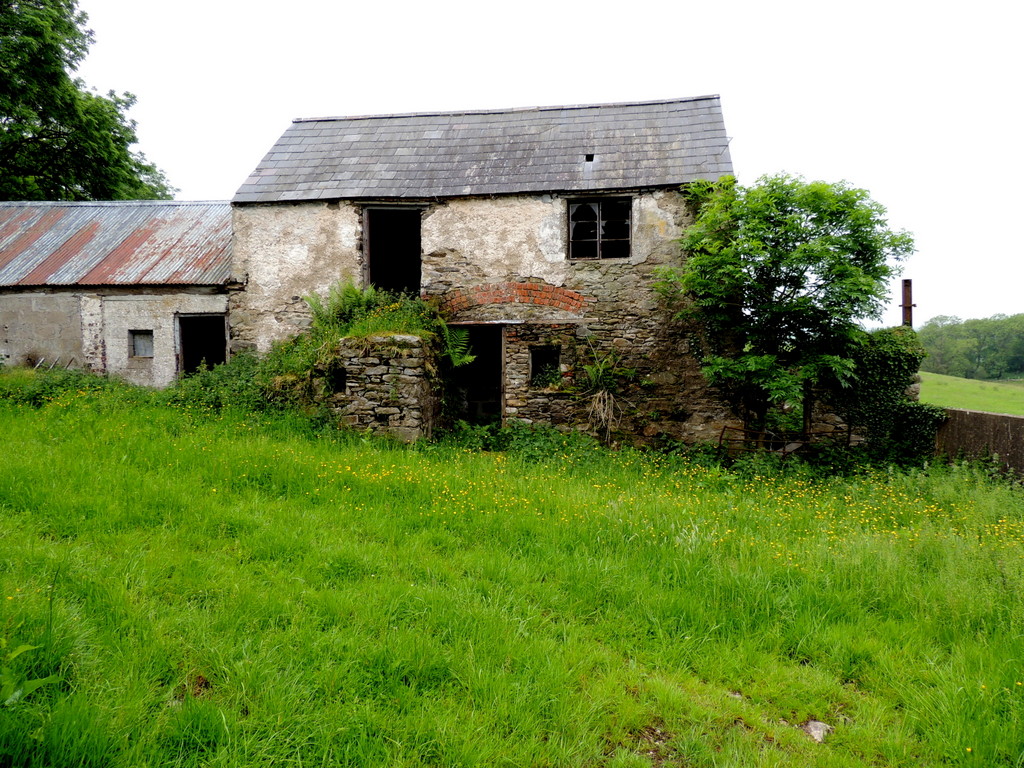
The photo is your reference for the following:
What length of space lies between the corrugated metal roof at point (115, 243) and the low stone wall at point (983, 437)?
551 inches

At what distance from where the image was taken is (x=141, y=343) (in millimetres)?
11562

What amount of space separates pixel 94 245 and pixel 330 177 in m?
6.52

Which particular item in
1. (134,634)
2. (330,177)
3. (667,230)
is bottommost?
(134,634)

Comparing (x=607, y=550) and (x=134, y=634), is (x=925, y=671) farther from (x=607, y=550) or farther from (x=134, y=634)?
(x=134, y=634)

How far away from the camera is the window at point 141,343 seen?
37.8ft

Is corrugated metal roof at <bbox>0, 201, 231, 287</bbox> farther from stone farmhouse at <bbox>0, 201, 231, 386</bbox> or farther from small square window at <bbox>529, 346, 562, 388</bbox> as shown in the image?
small square window at <bbox>529, 346, 562, 388</bbox>

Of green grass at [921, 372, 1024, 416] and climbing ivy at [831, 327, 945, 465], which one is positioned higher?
climbing ivy at [831, 327, 945, 465]

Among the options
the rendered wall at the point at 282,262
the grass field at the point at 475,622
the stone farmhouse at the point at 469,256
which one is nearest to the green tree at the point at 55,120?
the stone farmhouse at the point at 469,256

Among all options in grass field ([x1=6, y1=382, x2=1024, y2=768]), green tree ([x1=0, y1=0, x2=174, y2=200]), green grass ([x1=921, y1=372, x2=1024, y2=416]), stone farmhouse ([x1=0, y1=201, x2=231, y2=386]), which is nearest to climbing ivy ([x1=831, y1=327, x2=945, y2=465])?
grass field ([x1=6, y1=382, x2=1024, y2=768])

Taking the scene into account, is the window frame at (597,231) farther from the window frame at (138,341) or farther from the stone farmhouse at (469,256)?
the window frame at (138,341)

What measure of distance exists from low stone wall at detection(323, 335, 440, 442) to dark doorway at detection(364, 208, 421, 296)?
13.6 feet

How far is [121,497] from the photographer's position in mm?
4711

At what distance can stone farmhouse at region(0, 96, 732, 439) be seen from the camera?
9.94 meters

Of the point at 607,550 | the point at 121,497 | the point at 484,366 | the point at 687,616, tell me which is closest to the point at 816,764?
the point at 687,616
